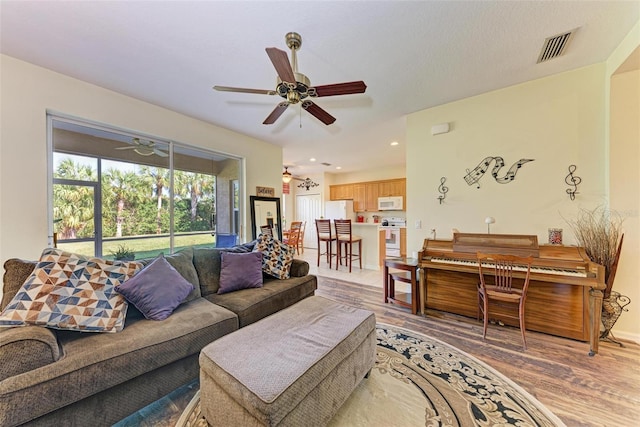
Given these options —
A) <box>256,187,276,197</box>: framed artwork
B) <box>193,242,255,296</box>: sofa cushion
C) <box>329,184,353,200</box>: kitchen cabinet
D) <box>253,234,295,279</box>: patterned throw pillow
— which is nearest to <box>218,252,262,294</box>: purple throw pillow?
<box>193,242,255,296</box>: sofa cushion

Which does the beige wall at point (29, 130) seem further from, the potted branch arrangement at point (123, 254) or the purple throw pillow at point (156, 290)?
the purple throw pillow at point (156, 290)

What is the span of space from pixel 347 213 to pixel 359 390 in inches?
239

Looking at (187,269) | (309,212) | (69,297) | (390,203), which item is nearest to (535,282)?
(187,269)

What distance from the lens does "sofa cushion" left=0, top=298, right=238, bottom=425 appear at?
1.08 m

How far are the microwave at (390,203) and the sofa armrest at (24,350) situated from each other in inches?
268

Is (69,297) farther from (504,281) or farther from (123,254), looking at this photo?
(504,281)

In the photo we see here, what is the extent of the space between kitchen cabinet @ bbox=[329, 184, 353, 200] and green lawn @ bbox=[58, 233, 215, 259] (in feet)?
15.9

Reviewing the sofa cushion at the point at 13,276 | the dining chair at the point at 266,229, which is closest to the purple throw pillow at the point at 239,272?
the sofa cushion at the point at 13,276

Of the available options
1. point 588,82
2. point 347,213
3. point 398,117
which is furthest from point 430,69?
point 347,213

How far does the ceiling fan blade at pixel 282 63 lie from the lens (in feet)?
4.80

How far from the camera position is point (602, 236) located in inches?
87.5

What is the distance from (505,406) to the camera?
4.92ft

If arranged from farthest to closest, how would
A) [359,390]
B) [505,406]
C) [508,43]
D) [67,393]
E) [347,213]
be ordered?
[347,213]
[508,43]
[359,390]
[505,406]
[67,393]

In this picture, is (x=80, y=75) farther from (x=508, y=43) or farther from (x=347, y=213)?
(x=347, y=213)
